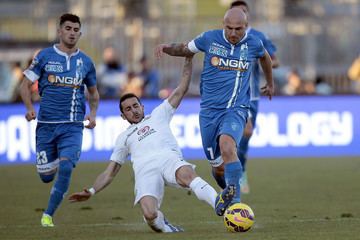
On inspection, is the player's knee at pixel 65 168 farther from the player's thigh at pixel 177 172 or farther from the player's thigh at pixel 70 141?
the player's thigh at pixel 177 172

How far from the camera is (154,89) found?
2917cm

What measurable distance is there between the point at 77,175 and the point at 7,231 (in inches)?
326

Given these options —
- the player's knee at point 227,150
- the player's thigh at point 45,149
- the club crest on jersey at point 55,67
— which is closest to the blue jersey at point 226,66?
the player's knee at point 227,150

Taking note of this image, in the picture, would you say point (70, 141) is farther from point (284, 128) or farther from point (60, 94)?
point (284, 128)

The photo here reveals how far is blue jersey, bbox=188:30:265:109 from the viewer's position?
12664 millimetres

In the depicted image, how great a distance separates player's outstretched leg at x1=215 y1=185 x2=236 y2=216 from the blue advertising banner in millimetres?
12549

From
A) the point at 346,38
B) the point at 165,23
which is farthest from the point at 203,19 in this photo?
the point at 346,38

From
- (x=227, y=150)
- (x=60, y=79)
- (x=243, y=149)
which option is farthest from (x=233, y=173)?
(x=243, y=149)

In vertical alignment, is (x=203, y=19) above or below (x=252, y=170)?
above

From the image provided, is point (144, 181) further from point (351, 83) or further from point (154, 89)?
point (351, 83)

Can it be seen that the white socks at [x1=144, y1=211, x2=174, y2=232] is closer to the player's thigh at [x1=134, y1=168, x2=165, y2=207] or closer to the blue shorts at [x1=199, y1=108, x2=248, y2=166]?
the player's thigh at [x1=134, y1=168, x2=165, y2=207]

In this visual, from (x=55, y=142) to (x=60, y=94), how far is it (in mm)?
592

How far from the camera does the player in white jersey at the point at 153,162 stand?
38.8ft

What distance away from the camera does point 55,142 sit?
545 inches
